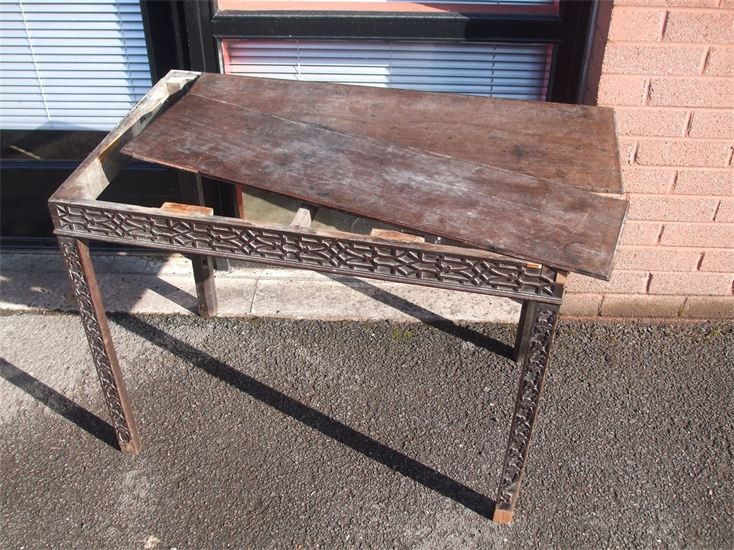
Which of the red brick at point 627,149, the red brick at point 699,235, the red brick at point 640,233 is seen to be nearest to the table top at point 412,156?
the red brick at point 627,149

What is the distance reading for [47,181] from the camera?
12.6 ft

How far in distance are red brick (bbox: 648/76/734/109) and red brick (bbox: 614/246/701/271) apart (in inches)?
27.5

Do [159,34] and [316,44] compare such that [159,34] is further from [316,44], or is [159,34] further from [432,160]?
[432,160]

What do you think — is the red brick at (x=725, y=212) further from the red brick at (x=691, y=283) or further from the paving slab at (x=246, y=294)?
the paving slab at (x=246, y=294)

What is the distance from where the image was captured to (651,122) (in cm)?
297

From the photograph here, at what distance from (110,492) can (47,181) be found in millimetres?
2006

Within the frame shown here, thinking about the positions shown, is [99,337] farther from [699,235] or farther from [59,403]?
[699,235]

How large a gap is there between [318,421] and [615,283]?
1.61 meters

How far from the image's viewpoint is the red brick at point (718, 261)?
10.8 feet

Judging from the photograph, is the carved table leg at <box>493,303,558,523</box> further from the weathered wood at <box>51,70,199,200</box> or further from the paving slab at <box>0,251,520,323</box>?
the weathered wood at <box>51,70,199,200</box>

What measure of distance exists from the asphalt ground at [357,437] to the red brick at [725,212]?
57cm

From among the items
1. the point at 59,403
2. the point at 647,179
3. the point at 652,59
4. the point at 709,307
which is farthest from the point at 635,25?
the point at 59,403

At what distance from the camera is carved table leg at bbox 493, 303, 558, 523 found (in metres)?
2.05

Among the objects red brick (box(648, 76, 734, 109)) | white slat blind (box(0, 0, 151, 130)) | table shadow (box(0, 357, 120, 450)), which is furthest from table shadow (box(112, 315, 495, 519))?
red brick (box(648, 76, 734, 109))
